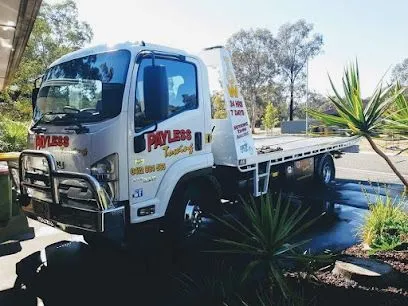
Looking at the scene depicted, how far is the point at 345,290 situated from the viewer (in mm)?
3279

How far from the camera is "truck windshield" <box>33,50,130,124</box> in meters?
4.11

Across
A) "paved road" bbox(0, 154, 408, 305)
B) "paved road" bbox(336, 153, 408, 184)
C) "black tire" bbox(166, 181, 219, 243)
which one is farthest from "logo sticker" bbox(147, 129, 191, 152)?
"paved road" bbox(336, 153, 408, 184)

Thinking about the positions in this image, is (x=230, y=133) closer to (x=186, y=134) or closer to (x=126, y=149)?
(x=186, y=134)

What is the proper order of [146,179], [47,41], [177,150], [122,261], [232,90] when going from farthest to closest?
[47,41]
[232,90]
[122,261]
[177,150]
[146,179]

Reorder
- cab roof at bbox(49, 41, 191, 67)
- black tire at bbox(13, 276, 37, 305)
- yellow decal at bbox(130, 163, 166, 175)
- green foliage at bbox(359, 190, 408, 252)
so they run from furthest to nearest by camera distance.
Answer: green foliage at bbox(359, 190, 408, 252) < cab roof at bbox(49, 41, 191, 67) < yellow decal at bbox(130, 163, 166, 175) < black tire at bbox(13, 276, 37, 305)

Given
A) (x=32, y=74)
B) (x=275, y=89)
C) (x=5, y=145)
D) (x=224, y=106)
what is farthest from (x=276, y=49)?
(x=224, y=106)

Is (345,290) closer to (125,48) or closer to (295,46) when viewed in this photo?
(125,48)

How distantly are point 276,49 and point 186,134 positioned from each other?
39.8 meters

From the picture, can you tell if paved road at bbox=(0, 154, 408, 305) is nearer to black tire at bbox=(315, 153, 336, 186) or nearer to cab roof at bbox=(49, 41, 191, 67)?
black tire at bbox=(315, 153, 336, 186)

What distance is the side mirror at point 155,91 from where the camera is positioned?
4.04 metres

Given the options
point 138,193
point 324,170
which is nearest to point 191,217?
point 138,193

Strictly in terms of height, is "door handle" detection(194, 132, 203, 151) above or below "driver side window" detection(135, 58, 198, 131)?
below

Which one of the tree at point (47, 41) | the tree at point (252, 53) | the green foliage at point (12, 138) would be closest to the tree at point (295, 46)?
the tree at point (252, 53)

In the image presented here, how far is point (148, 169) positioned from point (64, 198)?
0.95 metres
